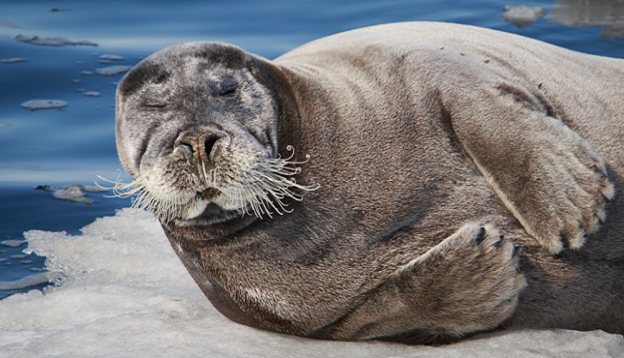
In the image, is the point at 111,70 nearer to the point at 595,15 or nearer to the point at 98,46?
the point at 98,46

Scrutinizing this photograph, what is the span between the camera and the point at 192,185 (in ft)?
10.5

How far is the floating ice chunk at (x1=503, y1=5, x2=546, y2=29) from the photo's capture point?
33.6 ft

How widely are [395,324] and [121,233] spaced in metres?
2.91

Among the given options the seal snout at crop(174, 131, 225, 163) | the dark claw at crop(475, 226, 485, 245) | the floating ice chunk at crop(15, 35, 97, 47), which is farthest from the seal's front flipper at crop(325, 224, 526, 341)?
the floating ice chunk at crop(15, 35, 97, 47)

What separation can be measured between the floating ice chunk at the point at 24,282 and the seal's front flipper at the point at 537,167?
3140mm

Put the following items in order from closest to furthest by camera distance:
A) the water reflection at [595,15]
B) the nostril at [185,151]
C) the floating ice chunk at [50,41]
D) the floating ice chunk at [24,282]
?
the nostril at [185,151], the floating ice chunk at [24,282], the water reflection at [595,15], the floating ice chunk at [50,41]

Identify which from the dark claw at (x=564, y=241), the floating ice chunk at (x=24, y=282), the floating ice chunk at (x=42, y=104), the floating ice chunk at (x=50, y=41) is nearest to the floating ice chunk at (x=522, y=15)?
the floating ice chunk at (x=50, y=41)

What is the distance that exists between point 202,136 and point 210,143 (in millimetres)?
48

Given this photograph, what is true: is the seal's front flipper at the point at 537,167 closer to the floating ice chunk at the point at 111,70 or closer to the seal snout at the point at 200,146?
the seal snout at the point at 200,146

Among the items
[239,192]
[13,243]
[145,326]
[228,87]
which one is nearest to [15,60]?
[13,243]

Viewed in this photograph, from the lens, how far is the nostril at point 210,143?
3212 millimetres

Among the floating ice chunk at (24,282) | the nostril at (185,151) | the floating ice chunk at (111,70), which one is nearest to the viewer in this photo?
the nostril at (185,151)

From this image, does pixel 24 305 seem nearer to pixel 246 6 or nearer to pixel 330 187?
pixel 330 187

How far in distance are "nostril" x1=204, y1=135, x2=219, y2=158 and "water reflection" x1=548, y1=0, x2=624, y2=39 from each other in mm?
7396
